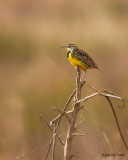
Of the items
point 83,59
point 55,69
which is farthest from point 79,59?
point 55,69

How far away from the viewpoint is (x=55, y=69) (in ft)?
16.4

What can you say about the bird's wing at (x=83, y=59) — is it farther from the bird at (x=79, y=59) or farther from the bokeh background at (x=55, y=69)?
the bokeh background at (x=55, y=69)

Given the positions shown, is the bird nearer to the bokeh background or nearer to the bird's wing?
the bird's wing

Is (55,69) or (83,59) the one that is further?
(55,69)

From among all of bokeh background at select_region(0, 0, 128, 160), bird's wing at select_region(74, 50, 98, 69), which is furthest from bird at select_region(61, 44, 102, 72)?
bokeh background at select_region(0, 0, 128, 160)

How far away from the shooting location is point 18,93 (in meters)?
4.91

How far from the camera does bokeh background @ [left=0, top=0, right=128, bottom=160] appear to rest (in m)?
4.09

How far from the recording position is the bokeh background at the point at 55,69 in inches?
161

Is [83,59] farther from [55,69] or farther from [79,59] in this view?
[55,69]

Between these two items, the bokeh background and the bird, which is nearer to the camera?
the bird

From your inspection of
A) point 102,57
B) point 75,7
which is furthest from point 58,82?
point 75,7

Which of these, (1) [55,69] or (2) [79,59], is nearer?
(2) [79,59]

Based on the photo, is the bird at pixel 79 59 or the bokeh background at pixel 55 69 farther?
the bokeh background at pixel 55 69

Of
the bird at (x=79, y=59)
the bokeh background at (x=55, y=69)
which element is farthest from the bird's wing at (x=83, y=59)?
the bokeh background at (x=55, y=69)
